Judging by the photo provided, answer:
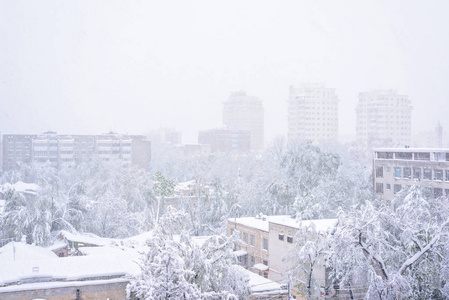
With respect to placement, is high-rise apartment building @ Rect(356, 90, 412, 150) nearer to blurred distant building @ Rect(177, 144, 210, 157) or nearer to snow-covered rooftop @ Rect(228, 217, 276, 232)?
blurred distant building @ Rect(177, 144, 210, 157)

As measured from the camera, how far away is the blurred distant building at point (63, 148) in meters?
97.9

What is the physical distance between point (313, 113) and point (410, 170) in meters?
107

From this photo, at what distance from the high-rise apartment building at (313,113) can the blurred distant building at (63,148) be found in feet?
211

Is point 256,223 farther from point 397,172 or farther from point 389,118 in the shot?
point 389,118

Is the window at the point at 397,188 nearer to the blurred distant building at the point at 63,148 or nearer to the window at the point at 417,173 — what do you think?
the window at the point at 417,173

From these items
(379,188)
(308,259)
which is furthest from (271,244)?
(379,188)

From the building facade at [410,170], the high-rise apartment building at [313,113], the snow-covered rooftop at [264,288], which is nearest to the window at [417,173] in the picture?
the building facade at [410,170]

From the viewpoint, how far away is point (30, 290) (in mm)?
16953

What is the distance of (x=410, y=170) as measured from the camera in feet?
154

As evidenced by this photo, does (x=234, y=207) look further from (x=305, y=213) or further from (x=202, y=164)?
(x=202, y=164)

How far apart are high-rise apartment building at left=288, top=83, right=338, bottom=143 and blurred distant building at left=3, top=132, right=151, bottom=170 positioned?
64.2 m

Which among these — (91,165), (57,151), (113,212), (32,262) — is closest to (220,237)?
(32,262)

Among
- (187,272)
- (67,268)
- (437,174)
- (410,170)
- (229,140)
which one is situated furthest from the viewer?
(229,140)

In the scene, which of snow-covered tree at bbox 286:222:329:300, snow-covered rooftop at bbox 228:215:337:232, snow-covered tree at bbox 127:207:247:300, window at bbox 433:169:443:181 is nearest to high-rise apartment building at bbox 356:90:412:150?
window at bbox 433:169:443:181
